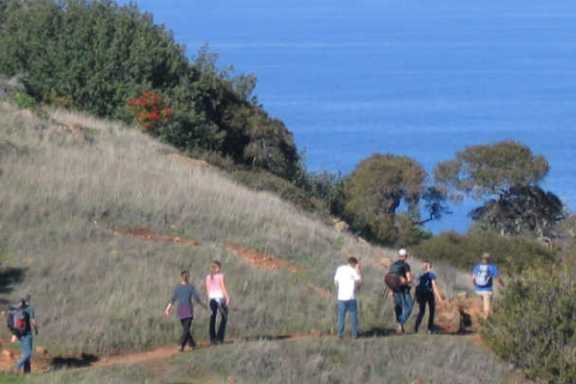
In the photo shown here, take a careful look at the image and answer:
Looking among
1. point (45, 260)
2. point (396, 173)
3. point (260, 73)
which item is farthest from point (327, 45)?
point (45, 260)

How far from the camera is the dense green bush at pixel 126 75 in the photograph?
40.2m

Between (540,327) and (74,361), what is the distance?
6339 mm

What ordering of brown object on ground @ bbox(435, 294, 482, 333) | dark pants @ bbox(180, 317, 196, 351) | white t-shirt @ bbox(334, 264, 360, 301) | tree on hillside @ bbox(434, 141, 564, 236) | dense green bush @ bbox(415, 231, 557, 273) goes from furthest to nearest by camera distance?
1. tree on hillside @ bbox(434, 141, 564, 236)
2. dense green bush @ bbox(415, 231, 557, 273)
3. brown object on ground @ bbox(435, 294, 482, 333)
4. white t-shirt @ bbox(334, 264, 360, 301)
5. dark pants @ bbox(180, 317, 196, 351)

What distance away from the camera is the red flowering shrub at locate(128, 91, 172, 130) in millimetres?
38469

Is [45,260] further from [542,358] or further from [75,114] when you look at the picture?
[75,114]

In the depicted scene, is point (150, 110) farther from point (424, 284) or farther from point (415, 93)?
point (415, 93)

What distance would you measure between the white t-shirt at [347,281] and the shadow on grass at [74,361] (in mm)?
3546

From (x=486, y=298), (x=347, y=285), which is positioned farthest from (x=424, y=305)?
(x=347, y=285)

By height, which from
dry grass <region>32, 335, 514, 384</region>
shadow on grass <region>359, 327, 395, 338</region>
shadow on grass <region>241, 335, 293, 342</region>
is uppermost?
shadow on grass <region>359, 327, 395, 338</region>

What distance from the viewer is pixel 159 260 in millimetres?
A: 23172

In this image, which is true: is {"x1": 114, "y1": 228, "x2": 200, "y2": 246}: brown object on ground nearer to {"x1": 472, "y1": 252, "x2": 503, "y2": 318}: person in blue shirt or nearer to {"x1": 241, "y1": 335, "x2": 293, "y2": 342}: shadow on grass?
{"x1": 241, "y1": 335, "x2": 293, "y2": 342}: shadow on grass

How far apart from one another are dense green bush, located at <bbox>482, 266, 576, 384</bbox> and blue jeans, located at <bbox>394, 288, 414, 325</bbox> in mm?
3394

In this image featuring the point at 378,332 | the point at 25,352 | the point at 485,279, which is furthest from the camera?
the point at 485,279

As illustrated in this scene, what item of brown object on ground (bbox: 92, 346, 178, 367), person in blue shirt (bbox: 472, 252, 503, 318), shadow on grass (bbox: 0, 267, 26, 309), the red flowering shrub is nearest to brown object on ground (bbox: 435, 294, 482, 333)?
person in blue shirt (bbox: 472, 252, 503, 318)
